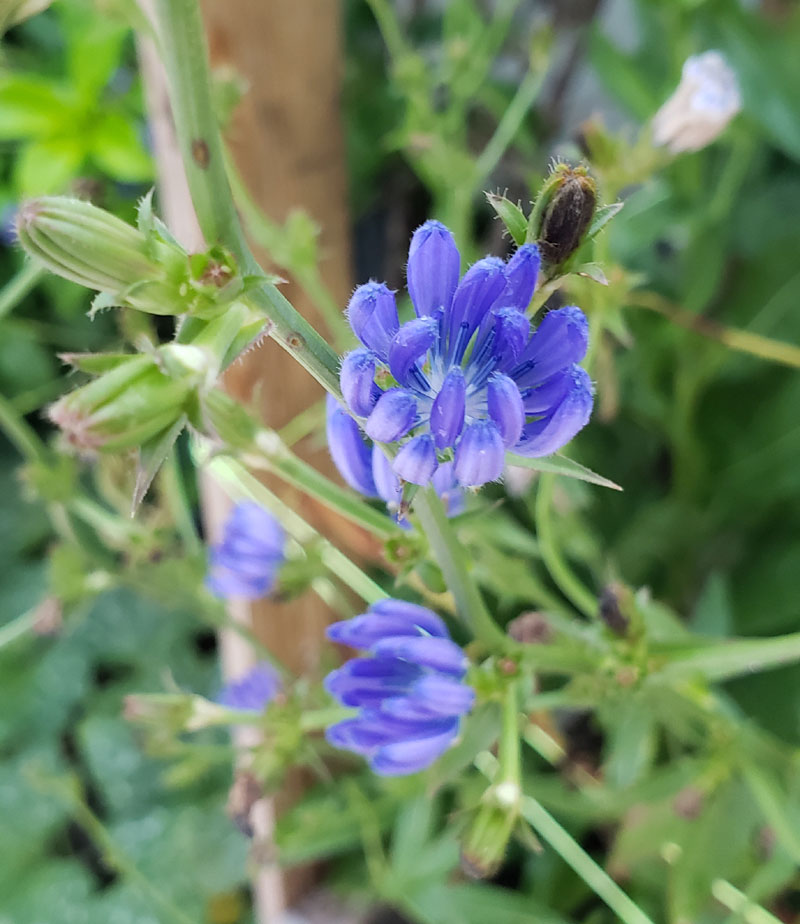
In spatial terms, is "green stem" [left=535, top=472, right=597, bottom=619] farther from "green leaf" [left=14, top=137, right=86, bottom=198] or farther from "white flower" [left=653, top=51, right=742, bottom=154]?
"green leaf" [left=14, top=137, right=86, bottom=198]

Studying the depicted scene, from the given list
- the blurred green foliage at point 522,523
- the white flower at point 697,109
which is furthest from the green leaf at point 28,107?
the white flower at point 697,109

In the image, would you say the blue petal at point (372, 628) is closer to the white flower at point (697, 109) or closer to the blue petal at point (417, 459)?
the blue petal at point (417, 459)

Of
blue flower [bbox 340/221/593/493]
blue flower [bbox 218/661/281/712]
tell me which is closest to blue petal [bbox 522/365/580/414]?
blue flower [bbox 340/221/593/493]

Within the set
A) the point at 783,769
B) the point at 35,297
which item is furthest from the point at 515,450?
the point at 35,297

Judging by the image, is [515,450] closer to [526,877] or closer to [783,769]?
[783,769]

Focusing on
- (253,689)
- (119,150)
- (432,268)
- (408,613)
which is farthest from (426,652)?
(119,150)

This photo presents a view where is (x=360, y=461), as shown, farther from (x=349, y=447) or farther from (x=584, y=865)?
(x=584, y=865)
